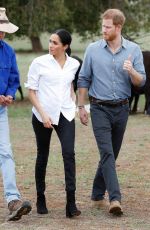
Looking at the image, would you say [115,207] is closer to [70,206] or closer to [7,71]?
[70,206]

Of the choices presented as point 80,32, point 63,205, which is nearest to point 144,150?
point 63,205

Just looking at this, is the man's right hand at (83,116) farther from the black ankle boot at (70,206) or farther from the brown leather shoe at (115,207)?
the brown leather shoe at (115,207)

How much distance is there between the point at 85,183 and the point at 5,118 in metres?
2.32

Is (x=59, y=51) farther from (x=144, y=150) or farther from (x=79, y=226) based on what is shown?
(x=144, y=150)

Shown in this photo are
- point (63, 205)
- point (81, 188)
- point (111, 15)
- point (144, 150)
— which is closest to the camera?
point (111, 15)

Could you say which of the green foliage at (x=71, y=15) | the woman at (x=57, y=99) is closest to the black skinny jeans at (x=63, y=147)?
the woman at (x=57, y=99)

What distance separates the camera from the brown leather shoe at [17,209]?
6930mm

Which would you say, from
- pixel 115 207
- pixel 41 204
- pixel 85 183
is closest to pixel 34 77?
pixel 41 204

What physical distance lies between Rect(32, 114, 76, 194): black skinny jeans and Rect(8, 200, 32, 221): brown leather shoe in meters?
0.49

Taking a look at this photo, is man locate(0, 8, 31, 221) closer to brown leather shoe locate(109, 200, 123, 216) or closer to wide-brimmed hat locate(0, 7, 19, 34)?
wide-brimmed hat locate(0, 7, 19, 34)

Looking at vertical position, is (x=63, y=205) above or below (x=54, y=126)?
below

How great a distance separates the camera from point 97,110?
296 inches

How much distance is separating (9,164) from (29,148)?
557cm

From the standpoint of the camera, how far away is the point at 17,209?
697 centimetres
